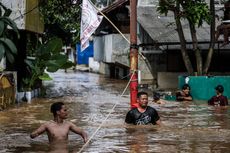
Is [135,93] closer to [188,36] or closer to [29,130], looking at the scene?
[29,130]

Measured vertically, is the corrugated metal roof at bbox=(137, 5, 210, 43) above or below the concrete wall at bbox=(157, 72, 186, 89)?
above

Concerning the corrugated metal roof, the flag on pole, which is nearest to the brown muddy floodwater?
the flag on pole

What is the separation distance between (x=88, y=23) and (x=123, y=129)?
10.0ft

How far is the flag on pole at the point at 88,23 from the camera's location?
1348cm

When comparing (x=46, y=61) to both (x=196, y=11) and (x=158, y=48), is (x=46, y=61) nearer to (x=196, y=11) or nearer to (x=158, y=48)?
(x=196, y=11)

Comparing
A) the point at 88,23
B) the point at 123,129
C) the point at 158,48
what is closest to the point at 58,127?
the point at 123,129

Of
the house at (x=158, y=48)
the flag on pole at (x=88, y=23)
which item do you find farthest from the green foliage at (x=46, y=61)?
the house at (x=158, y=48)

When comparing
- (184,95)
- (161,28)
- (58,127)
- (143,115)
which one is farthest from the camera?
(161,28)

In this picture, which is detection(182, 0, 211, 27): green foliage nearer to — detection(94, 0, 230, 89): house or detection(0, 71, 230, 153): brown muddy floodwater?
detection(0, 71, 230, 153): brown muddy floodwater

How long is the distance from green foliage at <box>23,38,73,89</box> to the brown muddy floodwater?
1.17 meters

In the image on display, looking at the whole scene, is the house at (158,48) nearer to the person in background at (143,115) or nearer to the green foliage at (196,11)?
the green foliage at (196,11)

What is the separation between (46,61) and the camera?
20.2m

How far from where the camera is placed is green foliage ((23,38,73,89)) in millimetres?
19970

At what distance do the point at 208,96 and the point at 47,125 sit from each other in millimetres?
13282
